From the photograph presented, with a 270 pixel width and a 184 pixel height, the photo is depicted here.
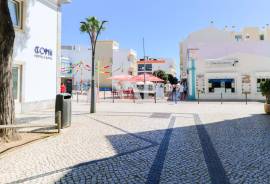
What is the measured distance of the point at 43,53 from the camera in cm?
1677

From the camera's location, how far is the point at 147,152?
6.89m

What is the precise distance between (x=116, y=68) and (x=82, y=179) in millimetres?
81874

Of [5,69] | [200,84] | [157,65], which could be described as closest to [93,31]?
[5,69]

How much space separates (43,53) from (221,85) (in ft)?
65.0

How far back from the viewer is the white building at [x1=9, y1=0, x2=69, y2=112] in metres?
14.6

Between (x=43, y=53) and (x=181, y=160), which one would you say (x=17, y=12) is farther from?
(x=181, y=160)

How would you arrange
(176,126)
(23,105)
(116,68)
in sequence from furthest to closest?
(116,68), (23,105), (176,126)

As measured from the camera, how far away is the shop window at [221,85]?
30172 mm

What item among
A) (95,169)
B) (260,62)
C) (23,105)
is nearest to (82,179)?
(95,169)

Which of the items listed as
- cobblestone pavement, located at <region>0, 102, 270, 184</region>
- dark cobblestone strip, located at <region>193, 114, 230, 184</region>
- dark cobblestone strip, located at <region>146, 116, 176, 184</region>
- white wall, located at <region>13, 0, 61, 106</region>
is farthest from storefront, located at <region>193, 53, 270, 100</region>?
dark cobblestone strip, located at <region>146, 116, 176, 184</region>

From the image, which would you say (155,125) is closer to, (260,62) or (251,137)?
(251,137)

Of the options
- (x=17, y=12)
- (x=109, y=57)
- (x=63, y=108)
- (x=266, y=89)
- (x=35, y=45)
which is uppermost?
(x=109, y=57)

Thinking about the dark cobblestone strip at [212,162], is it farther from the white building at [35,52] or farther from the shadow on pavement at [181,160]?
the white building at [35,52]

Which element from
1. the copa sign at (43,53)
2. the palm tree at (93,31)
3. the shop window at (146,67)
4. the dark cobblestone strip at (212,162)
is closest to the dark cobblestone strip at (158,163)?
the dark cobblestone strip at (212,162)
